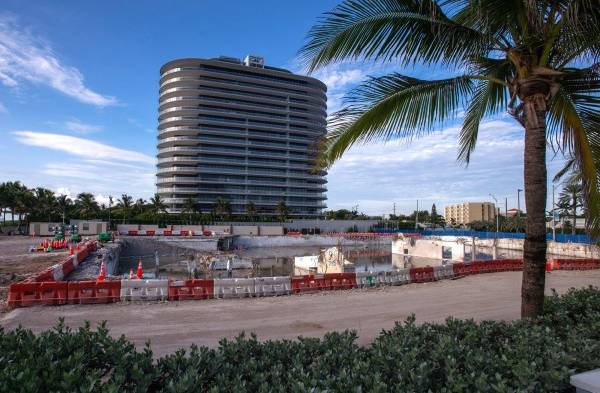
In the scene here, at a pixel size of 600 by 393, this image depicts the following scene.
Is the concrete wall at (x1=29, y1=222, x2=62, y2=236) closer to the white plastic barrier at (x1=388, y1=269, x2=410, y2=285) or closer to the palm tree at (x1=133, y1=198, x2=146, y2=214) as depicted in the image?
the palm tree at (x1=133, y1=198, x2=146, y2=214)

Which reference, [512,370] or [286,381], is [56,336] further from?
[512,370]

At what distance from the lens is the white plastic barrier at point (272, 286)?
17.3 m

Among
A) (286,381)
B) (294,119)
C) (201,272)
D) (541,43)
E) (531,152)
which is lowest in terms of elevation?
(201,272)

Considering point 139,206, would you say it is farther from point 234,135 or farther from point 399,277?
point 399,277

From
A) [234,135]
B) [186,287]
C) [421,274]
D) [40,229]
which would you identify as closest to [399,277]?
[421,274]

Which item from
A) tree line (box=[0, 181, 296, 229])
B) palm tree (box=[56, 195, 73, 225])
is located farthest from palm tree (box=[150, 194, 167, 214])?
palm tree (box=[56, 195, 73, 225])

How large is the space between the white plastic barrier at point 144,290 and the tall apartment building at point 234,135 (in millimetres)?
105119

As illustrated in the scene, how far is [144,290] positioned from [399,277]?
484 inches

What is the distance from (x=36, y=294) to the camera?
46.2 feet

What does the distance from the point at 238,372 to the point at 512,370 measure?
269cm

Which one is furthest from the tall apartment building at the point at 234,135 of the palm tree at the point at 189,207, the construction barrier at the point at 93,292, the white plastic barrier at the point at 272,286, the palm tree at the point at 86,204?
the construction barrier at the point at 93,292

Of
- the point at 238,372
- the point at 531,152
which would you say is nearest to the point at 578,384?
the point at 238,372

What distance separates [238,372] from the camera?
13.5 feet

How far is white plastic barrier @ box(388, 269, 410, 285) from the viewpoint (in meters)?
21.0
